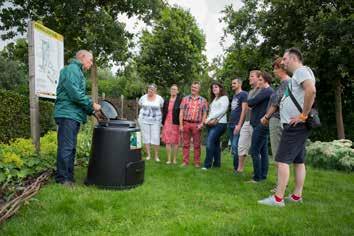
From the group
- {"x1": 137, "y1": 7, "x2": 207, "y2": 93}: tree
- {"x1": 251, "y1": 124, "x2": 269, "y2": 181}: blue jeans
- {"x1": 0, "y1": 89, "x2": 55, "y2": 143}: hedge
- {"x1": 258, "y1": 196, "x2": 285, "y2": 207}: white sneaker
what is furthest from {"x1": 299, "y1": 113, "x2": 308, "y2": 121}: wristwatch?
{"x1": 137, "y1": 7, "x2": 207, "y2": 93}: tree

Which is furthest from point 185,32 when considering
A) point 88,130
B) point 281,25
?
point 88,130

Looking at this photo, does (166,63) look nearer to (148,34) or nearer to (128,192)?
(148,34)

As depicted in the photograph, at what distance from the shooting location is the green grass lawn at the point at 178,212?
425 centimetres

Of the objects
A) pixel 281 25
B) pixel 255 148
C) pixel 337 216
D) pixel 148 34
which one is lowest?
pixel 337 216

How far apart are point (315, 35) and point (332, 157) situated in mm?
5296

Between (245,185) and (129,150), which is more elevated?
(129,150)

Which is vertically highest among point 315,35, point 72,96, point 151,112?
point 315,35

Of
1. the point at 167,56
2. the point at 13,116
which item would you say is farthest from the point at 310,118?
the point at 167,56

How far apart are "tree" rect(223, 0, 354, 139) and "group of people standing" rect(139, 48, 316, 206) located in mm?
6783

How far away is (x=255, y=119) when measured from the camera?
709cm

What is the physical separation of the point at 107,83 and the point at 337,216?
118 feet

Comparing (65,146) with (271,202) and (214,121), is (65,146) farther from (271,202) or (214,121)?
(214,121)

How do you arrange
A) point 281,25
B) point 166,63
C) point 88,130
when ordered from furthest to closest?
point 166,63 < point 281,25 < point 88,130

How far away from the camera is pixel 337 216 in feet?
16.6
